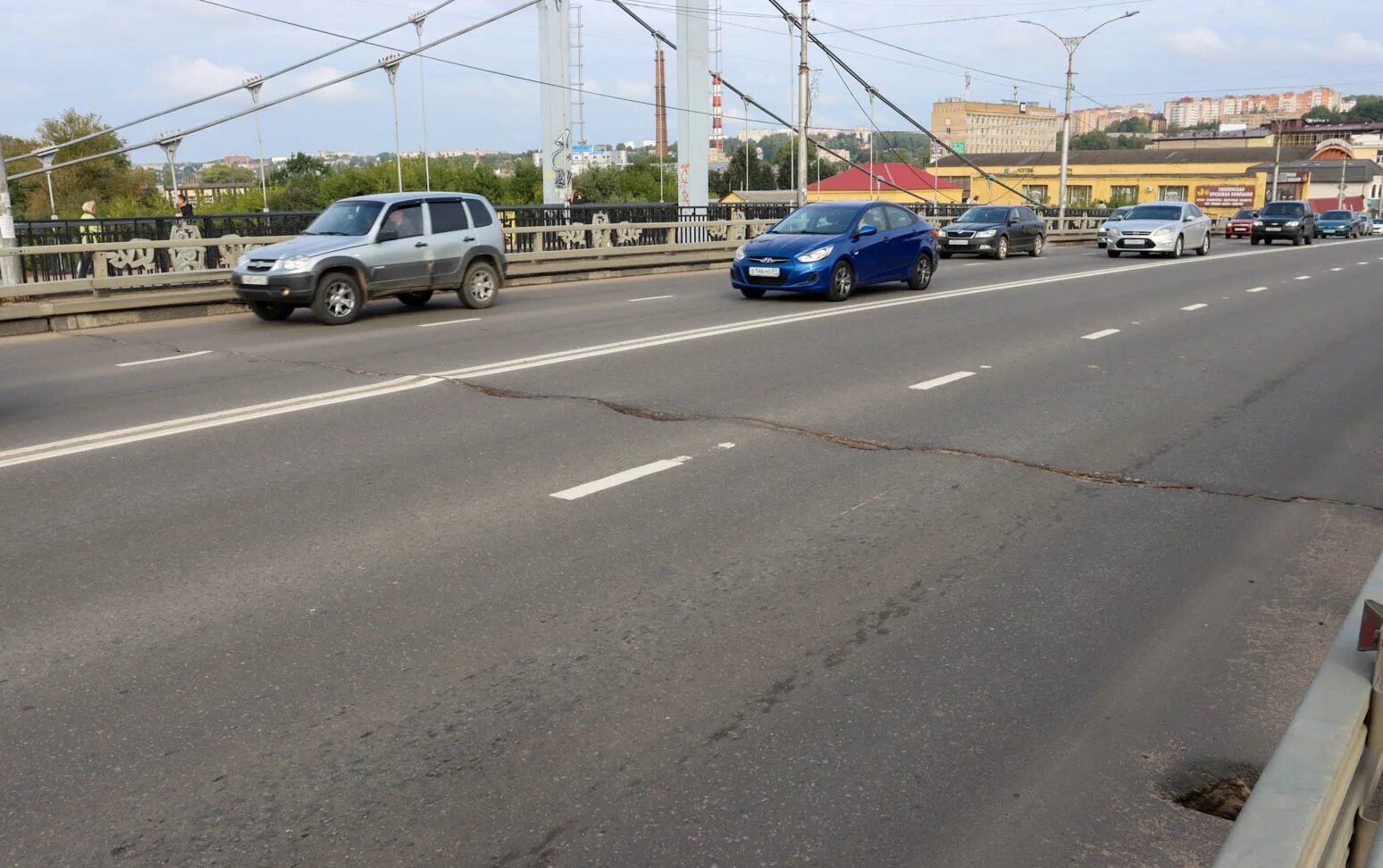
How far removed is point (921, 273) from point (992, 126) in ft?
479

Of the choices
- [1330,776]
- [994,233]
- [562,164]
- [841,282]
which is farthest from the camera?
[562,164]

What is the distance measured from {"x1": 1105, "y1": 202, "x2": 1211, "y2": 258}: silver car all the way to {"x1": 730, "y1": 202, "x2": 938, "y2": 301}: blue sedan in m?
14.7

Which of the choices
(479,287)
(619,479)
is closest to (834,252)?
(479,287)

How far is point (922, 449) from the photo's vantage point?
7.67 m

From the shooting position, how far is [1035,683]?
414 centimetres

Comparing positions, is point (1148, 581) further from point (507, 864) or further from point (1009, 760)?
point (507, 864)

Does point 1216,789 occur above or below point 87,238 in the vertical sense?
below

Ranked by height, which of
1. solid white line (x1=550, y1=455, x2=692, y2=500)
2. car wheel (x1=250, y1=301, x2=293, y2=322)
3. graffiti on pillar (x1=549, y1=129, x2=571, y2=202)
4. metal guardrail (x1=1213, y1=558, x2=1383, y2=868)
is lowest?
solid white line (x1=550, y1=455, x2=692, y2=500)

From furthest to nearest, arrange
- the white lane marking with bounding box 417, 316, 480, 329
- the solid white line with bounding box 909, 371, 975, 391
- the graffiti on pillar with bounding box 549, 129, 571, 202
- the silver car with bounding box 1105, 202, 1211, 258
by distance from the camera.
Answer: the graffiti on pillar with bounding box 549, 129, 571, 202
the silver car with bounding box 1105, 202, 1211, 258
the white lane marking with bounding box 417, 316, 480, 329
the solid white line with bounding box 909, 371, 975, 391

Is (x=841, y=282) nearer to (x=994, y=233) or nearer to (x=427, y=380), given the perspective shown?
(x=427, y=380)

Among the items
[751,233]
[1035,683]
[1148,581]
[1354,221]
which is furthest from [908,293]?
[1354,221]

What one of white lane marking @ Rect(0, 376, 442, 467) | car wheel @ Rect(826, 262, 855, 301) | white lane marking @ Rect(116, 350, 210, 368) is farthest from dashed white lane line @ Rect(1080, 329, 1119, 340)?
white lane marking @ Rect(116, 350, 210, 368)

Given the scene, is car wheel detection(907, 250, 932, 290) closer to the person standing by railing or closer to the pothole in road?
the person standing by railing

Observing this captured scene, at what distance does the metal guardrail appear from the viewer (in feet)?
6.30
